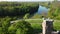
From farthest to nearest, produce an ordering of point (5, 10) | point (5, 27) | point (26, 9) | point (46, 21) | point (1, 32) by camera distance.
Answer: point (26, 9) → point (5, 10) → point (5, 27) → point (1, 32) → point (46, 21)

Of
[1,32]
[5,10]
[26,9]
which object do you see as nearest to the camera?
[1,32]

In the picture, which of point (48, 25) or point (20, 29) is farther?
point (20, 29)

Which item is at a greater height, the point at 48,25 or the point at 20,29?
the point at 48,25

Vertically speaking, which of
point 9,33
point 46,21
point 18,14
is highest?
point 46,21

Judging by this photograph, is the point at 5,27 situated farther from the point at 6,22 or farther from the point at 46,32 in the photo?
the point at 46,32

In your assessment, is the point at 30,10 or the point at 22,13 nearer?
the point at 22,13

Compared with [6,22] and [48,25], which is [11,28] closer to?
[6,22]

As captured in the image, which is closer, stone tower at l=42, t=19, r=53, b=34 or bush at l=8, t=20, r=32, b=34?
stone tower at l=42, t=19, r=53, b=34

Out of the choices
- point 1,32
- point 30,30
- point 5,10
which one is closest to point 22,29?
point 30,30

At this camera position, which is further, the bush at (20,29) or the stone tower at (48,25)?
the bush at (20,29)

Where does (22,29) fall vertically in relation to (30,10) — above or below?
above
